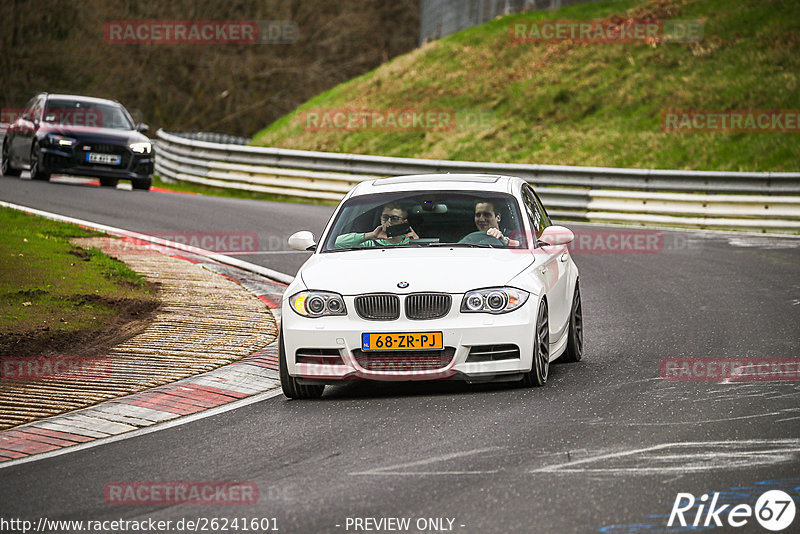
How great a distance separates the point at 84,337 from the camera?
33.7 feet

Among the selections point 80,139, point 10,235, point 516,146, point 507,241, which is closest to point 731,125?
point 516,146

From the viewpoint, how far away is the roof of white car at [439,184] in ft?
32.1

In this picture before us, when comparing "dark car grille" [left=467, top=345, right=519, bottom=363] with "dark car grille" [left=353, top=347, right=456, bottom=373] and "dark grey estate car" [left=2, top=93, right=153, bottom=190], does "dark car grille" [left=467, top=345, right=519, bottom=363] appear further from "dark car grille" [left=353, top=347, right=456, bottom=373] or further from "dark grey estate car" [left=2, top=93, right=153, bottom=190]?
"dark grey estate car" [left=2, top=93, right=153, bottom=190]

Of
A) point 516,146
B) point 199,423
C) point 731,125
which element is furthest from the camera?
point 516,146

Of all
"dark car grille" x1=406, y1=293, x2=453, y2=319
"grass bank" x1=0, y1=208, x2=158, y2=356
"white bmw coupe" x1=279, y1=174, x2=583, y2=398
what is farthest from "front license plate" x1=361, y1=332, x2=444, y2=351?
"grass bank" x1=0, y1=208, x2=158, y2=356

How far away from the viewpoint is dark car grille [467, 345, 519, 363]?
27.1ft

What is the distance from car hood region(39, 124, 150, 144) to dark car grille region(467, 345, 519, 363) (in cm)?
1774

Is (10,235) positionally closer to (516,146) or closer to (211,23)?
(516,146)

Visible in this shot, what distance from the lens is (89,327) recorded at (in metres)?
10.6

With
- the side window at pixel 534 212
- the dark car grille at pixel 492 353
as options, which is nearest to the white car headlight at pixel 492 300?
the dark car grille at pixel 492 353

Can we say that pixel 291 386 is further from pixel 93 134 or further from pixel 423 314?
pixel 93 134

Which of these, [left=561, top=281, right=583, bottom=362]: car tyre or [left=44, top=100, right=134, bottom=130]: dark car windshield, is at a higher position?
[left=44, top=100, right=134, bottom=130]: dark car windshield

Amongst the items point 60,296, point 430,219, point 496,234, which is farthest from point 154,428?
point 60,296

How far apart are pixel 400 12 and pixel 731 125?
40.7m
